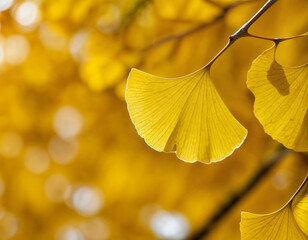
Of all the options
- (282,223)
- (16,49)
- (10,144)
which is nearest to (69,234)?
(10,144)

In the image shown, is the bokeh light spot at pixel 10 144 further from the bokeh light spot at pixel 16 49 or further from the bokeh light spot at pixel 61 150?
the bokeh light spot at pixel 16 49

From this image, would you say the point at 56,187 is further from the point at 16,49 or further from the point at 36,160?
the point at 16,49

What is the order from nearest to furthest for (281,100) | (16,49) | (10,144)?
(281,100), (16,49), (10,144)

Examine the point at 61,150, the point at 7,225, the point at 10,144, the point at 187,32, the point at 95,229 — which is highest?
the point at 187,32

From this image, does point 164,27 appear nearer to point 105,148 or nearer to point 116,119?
point 116,119

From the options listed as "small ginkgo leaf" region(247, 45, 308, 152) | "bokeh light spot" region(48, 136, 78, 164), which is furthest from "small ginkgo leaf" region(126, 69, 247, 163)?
"bokeh light spot" region(48, 136, 78, 164)

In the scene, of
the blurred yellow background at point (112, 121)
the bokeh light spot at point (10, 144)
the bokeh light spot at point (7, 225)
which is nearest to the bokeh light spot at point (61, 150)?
the blurred yellow background at point (112, 121)
